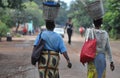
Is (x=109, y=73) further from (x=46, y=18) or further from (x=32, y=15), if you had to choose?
(x=32, y=15)

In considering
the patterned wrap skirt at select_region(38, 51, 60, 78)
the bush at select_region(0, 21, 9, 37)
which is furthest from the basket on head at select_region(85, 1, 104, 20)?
the bush at select_region(0, 21, 9, 37)

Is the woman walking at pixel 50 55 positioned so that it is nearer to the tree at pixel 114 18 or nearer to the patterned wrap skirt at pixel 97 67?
the patterned wrap skirt at pixel 97 67

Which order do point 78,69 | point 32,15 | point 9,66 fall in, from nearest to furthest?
point 78,69, point 9,66, point 32,15

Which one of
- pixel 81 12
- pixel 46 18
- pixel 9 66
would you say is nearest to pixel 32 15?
pixel 81 12

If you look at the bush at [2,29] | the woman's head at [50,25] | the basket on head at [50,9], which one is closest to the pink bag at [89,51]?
the woman's head at [50,25]

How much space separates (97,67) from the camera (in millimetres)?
8812

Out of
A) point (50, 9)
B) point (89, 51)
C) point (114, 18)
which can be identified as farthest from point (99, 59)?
point (114, 18)

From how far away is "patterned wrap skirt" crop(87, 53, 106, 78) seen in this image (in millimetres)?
8797

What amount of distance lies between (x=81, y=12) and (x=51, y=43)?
260ft

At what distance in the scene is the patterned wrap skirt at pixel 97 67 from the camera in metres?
8.80

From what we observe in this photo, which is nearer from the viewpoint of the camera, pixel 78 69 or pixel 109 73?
pixel 109 73

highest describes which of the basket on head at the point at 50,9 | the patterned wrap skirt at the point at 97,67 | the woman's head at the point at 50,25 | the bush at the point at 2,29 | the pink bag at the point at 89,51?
the basket on head at the point at 50,9

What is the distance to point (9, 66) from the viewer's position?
17.5 m

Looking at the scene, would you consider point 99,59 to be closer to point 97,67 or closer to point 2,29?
point 97,67
